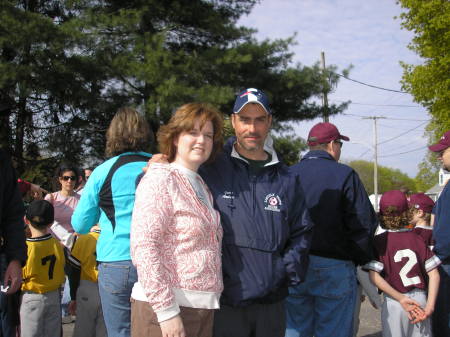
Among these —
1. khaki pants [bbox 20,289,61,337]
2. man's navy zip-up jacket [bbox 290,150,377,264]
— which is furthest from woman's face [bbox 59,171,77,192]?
man's navy zip-up jacket [bbox 290,150,377,264]

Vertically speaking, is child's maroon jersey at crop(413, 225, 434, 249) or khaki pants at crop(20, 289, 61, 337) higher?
child's maroon jersey at crop(413, 225, 434, 249)

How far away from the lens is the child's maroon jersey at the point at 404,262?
3.21 metres

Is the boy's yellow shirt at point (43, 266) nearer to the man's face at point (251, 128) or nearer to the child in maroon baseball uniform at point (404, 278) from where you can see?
the man's face at point (251, 128)

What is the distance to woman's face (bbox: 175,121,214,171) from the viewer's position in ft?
6.70

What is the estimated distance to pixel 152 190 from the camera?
6.07 ft

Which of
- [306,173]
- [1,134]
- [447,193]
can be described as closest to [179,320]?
[306,173]

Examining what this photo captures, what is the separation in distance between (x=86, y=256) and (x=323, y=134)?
224cm

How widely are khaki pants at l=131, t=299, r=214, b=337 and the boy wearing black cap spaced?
227cm

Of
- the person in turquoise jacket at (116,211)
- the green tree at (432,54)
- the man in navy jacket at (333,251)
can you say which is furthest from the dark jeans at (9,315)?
the green tree at (432,54)

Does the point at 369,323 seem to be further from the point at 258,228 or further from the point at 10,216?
the point at 10,216

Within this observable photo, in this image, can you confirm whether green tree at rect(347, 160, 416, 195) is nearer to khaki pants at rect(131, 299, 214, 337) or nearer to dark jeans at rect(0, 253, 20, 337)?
dark jeans at rect(0, 253, 20, 337)

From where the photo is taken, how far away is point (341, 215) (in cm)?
306

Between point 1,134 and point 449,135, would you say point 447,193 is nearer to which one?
point 449,135

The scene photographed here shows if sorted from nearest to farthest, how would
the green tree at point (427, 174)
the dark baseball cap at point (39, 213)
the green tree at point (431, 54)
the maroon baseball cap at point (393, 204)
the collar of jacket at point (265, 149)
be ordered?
the collar of jacket at point (265, 149), the maroon baseball cap at point (393, 204), the dark baseball cap at point (39, 213), the green tree at point (431, 54), the green tree at point (427, 174)
